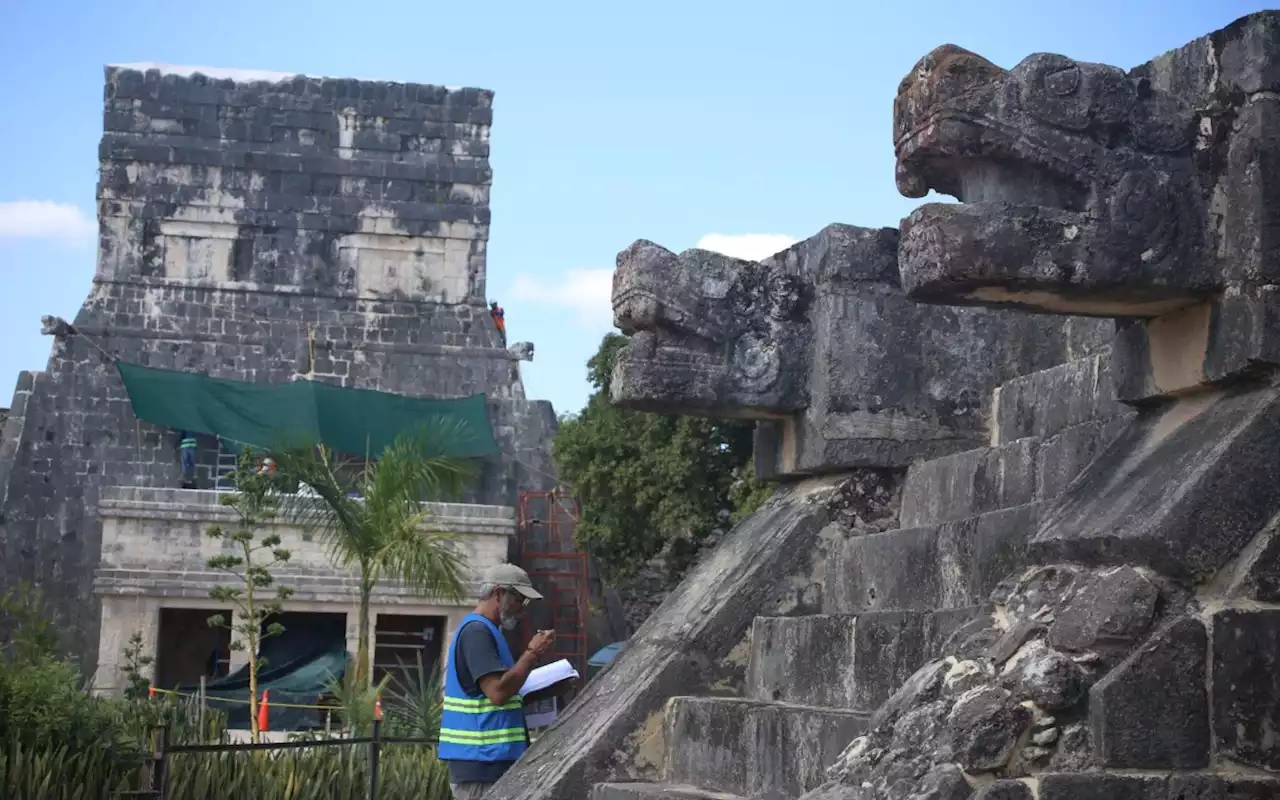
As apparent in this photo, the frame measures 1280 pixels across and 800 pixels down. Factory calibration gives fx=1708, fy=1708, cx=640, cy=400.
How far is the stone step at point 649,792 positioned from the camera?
4730 millimetres

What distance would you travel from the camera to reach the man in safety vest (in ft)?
18.8

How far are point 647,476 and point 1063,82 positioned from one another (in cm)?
1545

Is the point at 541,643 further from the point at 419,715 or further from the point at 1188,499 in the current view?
the point at 419,715

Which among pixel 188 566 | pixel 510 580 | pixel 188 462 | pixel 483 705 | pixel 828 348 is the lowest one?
pixel 483 705

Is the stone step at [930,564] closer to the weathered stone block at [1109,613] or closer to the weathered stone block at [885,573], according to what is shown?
the weathered stone block at [885,573]

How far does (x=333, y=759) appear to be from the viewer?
8.92 metres

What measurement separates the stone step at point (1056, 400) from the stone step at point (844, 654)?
82cm

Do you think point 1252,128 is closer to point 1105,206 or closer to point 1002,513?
point 1105,206

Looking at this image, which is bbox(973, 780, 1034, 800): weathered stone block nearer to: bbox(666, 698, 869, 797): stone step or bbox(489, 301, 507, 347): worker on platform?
bbox(666, 698, 869, 797): stone step

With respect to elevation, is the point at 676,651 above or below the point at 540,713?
above

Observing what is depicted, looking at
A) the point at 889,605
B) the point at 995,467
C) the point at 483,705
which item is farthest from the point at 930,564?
the point at 483,705

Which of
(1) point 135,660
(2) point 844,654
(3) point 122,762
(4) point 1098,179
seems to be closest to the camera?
(4) point 1098,179

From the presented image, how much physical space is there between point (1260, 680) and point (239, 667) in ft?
60.9

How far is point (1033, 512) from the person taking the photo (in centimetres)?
424
